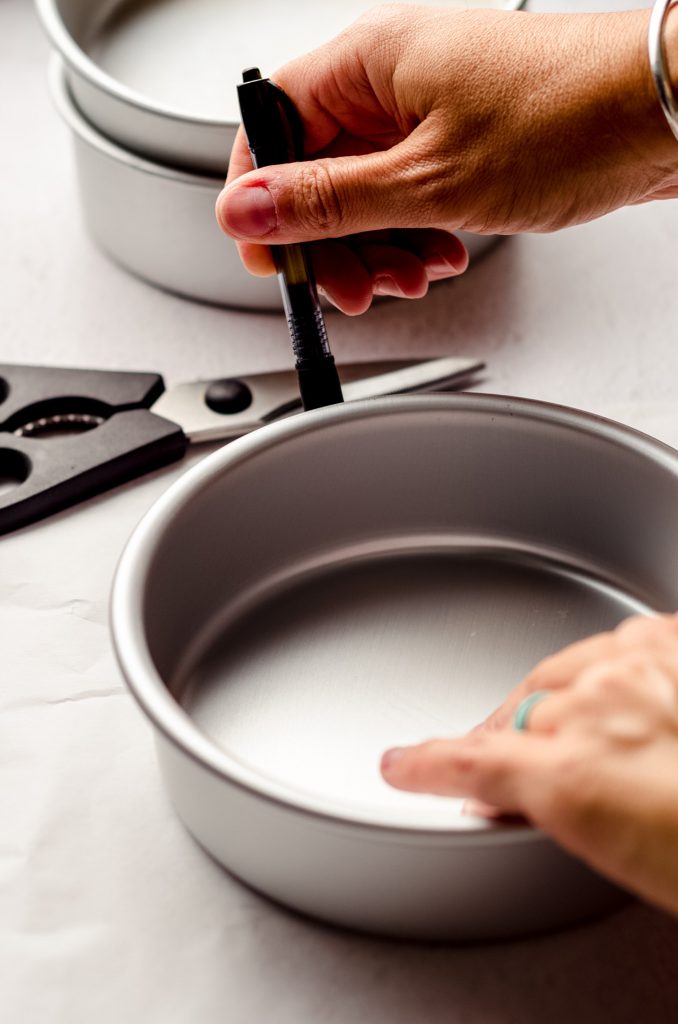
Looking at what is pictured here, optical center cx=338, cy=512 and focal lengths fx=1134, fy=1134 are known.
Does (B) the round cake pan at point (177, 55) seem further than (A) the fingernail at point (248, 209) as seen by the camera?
Yes

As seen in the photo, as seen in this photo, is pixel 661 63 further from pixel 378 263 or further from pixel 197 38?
pixel 197 38

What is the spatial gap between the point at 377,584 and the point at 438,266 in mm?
207

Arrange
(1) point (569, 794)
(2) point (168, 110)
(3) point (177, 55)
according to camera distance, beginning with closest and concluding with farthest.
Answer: (1) point (569, 794) → (2) point (168, 110) → (3) point (177, 55)

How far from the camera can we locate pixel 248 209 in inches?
21.0

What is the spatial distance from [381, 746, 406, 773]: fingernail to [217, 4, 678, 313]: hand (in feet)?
0.84

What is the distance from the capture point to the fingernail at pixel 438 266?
2.21ft

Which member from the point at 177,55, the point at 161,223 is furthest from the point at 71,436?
the point at 177,55

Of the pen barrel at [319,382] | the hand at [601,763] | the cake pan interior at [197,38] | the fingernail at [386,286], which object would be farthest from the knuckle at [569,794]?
the cake pan interior at [197,38]

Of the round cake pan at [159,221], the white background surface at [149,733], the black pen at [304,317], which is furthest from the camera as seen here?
the round cake pan at [159,221]

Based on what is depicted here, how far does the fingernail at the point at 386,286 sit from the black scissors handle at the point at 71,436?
0.14 meters

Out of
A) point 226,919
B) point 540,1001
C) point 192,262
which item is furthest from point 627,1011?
point 192,262

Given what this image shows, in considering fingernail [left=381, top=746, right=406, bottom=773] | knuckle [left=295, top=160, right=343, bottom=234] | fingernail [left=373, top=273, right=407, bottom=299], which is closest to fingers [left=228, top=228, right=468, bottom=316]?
fingernail [left=373, top=273, right=407, bottom=299]

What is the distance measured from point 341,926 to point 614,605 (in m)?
0.22

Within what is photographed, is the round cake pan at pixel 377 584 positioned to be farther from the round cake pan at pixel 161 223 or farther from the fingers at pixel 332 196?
the round cake pan at pixel 161 223
